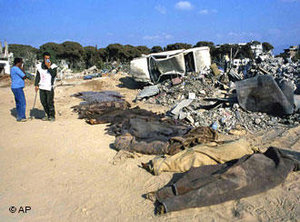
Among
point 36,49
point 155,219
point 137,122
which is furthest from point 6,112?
point 36,49

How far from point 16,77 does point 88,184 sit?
154 inches

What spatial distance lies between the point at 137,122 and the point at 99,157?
4.00 ft

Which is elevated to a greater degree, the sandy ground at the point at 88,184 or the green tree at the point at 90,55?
the green tree at the point at 90,55

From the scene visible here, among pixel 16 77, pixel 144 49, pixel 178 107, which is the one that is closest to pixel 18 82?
pixel 16 77

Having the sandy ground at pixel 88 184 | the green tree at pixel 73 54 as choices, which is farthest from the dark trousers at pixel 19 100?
the green tree at pixel 73 54

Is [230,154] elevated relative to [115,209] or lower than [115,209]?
elevated

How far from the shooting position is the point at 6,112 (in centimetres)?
657

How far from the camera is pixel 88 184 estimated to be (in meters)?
2.88

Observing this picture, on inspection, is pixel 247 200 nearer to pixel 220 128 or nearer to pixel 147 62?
pixel 220 128

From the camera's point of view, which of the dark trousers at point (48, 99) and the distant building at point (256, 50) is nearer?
the dark trousers at point (48, 99)

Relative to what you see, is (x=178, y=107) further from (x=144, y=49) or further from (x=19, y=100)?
(x=144, y=49)

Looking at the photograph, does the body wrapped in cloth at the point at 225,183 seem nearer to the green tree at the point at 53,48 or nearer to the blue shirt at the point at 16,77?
the blue shirt at the point at 16,77

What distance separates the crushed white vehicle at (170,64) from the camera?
30.6 feet

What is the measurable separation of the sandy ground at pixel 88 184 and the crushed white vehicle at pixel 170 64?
17.5 feet
